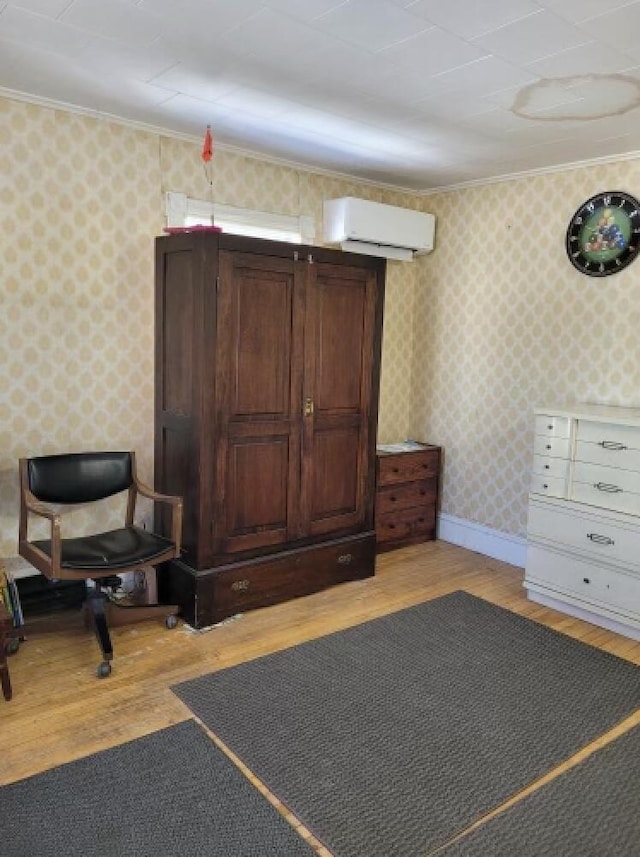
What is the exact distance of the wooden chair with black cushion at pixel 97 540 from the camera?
290 centimetres

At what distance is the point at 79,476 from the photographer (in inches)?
132

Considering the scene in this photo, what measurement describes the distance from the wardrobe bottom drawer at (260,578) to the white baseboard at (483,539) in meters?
1.05

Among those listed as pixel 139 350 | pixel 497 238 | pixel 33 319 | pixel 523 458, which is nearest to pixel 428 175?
pixel 497 238

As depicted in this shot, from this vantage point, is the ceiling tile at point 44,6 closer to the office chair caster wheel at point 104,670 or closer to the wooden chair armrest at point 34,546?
the wooden chair armrest at point 34,546

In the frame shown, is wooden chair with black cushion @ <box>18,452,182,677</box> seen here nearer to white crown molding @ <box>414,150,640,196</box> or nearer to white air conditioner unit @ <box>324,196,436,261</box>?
white air conditioner unit @ <box>324,196,436,261</box>

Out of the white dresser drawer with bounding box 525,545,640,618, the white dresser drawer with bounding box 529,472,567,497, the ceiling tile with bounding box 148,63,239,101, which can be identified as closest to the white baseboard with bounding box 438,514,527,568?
the white dresser drawer with bounding box 525,545,640,618

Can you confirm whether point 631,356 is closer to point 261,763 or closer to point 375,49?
point 375,49

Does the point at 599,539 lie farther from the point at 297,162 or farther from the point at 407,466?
the point at 297,162

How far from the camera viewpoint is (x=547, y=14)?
86.9 inches

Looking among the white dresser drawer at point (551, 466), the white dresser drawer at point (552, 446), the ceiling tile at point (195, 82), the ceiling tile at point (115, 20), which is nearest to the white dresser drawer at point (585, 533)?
the white dresser drawer at point (551, 466)

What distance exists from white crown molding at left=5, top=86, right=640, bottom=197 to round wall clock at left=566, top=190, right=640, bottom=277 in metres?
0.24

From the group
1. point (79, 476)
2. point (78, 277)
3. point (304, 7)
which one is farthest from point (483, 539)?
point (304, 7)

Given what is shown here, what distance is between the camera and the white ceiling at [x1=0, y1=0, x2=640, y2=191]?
226 cm

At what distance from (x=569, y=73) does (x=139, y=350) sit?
2.49 meters
